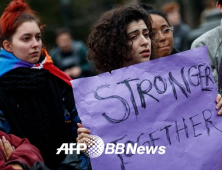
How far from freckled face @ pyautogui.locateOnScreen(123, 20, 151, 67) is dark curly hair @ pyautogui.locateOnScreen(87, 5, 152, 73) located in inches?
1.0

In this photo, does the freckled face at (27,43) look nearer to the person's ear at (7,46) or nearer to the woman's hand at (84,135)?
the person's ear at (7,46)

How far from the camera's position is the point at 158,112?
11.4 ft

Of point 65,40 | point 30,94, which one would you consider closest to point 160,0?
point 65,40

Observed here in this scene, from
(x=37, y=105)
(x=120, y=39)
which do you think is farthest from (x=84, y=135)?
(x=37, y=105)

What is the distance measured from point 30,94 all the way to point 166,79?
45.2 inches

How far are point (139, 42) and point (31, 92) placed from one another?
3.11 ft

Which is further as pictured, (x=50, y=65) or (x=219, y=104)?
(x=50, y=65)

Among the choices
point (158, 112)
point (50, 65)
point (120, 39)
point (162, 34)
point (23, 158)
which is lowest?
point (23, 158)

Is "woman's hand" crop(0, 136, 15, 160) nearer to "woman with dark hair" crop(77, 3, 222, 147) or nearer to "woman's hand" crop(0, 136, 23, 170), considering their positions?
"woman's hand" crop(0, 136, 23, 170)

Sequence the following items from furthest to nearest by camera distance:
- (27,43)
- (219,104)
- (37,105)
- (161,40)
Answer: (161,40) < (27,43) < (37,105) < (219,104)

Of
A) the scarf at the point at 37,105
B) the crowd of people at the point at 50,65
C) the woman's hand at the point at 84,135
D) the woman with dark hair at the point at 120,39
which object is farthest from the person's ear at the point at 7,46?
the woman's hand at the point at 84,135

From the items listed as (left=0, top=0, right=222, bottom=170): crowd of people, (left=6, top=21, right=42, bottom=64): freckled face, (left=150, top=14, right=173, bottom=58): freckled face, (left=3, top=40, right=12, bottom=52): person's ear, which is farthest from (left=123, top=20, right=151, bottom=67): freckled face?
(left=3, top=40, right=12, bottom=52): person's ear

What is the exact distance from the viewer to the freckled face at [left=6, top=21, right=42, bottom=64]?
4320 mm

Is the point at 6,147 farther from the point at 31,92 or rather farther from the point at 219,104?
the point at 219,104
